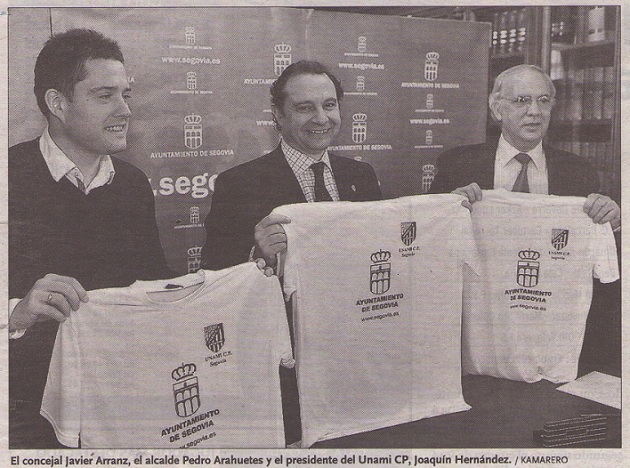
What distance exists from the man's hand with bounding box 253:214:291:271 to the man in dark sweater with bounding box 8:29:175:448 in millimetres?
278

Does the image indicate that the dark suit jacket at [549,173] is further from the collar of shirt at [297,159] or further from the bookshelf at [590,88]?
the collar of shirt at [297,159]

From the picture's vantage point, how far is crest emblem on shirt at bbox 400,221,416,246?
1.26m

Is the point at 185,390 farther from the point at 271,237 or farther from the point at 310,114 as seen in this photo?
the point at 310,114

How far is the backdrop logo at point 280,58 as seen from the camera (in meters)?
1.37

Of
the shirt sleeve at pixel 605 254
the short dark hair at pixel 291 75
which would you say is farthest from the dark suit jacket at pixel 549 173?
the short dark hair at pixel 291 75

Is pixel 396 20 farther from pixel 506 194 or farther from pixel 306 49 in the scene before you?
pixel 506 194

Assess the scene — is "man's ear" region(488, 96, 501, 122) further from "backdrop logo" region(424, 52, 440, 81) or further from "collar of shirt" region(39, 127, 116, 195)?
"collar of shirt" region(39, 127, 116, 195)

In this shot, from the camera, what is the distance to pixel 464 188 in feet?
4.40

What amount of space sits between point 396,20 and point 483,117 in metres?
0.32

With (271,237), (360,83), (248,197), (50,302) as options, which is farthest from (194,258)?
(360,83)

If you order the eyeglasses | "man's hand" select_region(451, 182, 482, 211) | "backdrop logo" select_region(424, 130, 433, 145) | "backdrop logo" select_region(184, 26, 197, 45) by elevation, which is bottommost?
"man's hand" select_region(451, 182, 482, 211)

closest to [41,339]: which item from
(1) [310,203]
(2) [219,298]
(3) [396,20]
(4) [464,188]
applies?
(2) [219,298]

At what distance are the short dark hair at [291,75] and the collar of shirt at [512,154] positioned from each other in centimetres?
40

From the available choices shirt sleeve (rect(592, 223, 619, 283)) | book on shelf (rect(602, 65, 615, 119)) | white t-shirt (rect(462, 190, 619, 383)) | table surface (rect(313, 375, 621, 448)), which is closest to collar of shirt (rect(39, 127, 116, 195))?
table surface (rect(313, 375, 621, 448))
